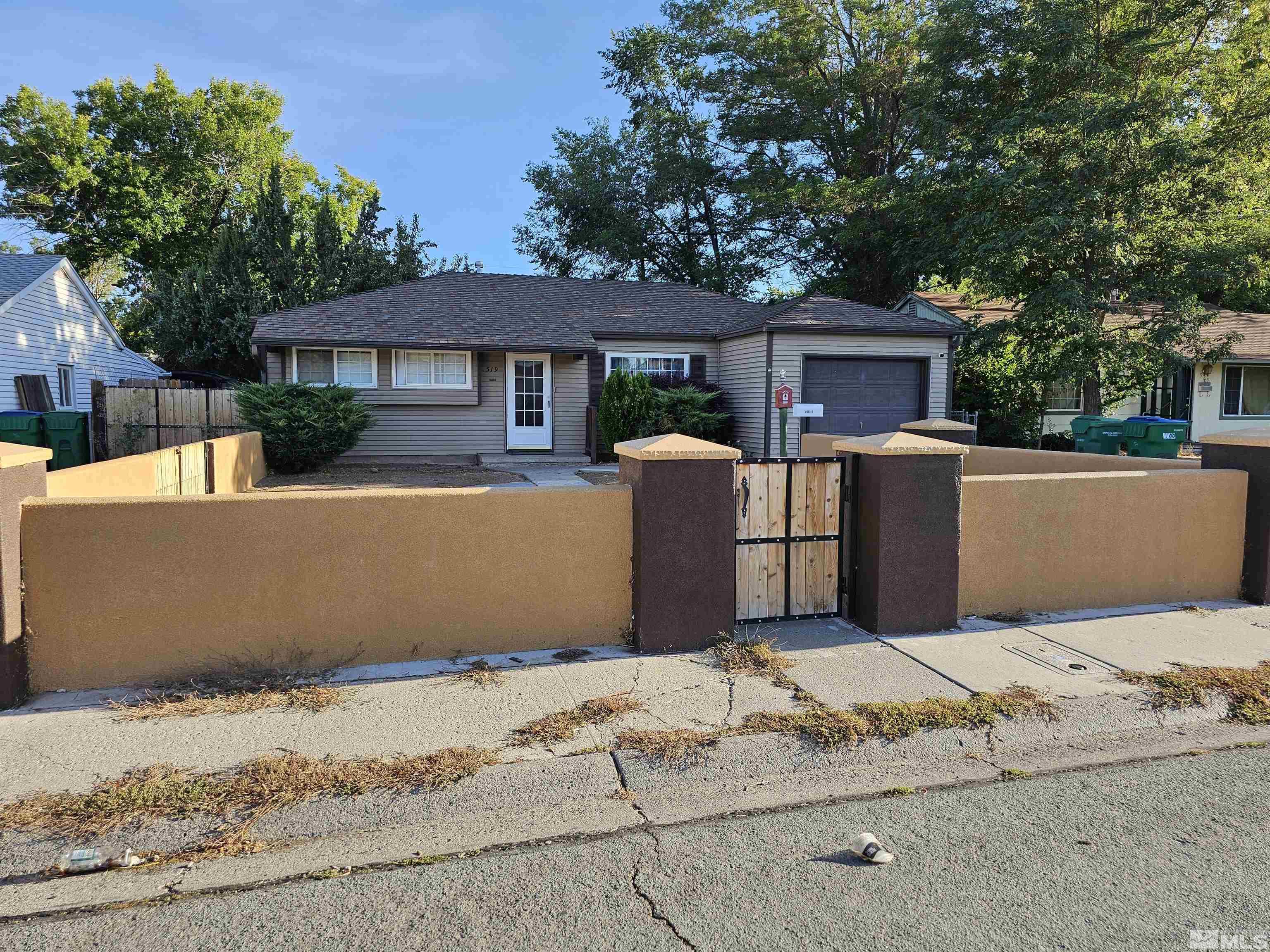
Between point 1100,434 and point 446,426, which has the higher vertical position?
point 446,426

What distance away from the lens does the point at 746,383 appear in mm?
16188

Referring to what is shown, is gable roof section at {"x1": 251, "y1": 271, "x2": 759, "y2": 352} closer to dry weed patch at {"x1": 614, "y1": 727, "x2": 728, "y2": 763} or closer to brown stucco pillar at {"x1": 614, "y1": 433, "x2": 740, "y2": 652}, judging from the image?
brown stucco pillar at {"x1": 614, "y1": 433, "x2": 740, "y2": 652}

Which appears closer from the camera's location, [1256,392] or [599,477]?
[599,477]

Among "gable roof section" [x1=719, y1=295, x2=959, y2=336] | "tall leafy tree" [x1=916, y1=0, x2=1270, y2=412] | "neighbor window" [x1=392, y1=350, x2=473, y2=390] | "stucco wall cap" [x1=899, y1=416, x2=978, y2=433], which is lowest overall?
"stucco wall cap" [x1=899, y1=416, x2=978, y2=433]

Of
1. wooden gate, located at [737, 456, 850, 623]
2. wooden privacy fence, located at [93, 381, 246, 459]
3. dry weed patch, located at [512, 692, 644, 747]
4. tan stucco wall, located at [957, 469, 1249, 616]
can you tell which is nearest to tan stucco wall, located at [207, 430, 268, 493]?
wooden privacy fence, located at [93, 381, 246, 459]

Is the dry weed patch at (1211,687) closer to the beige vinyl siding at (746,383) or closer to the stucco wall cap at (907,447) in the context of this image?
the stucco wall cap at (907,447)

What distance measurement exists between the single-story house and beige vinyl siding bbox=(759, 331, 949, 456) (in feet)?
19.1

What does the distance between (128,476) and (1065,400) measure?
21706 mm

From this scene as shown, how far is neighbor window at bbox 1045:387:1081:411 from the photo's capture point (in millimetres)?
20578

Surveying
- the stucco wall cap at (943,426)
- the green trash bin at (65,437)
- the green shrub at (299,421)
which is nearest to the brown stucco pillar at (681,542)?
the stucco wall cap at (943,426)

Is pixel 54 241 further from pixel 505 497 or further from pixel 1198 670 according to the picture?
pixel 1198 670

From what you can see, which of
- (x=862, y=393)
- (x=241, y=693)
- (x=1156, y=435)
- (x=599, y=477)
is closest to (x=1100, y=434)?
(x=1156, y=435)

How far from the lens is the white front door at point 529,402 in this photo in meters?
16.4

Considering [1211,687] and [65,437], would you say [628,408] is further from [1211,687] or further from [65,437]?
[1211,687]
